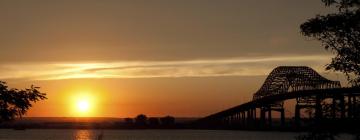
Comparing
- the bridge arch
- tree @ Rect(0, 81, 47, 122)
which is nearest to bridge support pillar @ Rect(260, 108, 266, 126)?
the bridge arch

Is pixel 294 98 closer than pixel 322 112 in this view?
No

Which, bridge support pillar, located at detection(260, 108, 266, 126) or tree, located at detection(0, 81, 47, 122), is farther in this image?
bridge support pillar, located at detection(260, 108, 266, 126)

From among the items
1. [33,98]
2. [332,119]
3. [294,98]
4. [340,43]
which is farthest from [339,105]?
[294,98]

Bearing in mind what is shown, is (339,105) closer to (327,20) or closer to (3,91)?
(327,20)

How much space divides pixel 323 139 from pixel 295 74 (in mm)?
175013

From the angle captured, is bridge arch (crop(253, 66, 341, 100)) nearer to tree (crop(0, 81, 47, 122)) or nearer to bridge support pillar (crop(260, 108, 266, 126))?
bridge support pillar (crop(260, 108, 266, 126))

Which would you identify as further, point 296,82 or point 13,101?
point 296,82

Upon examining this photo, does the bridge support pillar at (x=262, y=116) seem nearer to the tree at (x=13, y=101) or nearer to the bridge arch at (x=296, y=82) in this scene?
the bridge arch at (x=296, y=82)

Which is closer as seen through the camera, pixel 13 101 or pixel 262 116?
pixel 13 101

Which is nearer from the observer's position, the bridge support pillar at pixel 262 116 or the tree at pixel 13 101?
the tree at pixel 13 101

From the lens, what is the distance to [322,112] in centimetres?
2338

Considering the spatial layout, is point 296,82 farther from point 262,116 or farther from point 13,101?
point 13,101

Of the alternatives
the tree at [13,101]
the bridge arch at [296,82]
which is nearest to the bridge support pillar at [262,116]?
the bridge arch at [296,82]

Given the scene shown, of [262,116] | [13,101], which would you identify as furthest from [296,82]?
[13,101]
